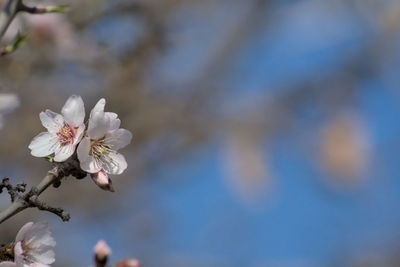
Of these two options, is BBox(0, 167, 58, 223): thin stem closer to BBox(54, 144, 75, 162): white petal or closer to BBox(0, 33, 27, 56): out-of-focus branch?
BBox(54, 144, 75, 162): white petal

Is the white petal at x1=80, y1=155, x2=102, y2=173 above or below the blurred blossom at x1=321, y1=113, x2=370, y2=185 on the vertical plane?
below

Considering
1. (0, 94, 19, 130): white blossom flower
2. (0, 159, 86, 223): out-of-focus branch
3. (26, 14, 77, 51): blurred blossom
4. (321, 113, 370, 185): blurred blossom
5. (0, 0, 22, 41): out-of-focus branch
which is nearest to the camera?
(0, 159, 86, 223): out-of-focus branch

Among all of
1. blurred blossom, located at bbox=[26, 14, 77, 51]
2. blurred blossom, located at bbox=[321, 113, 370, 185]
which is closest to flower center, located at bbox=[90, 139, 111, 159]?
blurred blossom, located at bbox=[26, 14, 77, 51]

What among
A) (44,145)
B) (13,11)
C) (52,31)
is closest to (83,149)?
(44,145)

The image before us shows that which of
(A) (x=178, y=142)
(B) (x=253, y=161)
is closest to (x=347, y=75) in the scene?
(B) (x=253, y=161)

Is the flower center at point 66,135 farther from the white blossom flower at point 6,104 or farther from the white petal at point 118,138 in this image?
the white blossom flower at point 6,104

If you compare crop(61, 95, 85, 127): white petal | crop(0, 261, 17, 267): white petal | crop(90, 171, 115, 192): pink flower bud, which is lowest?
crop(0, 261, 17, 267): white petal

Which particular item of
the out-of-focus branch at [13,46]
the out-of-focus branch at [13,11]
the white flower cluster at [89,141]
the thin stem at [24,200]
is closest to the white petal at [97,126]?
the white flower cluster at [89,141]
